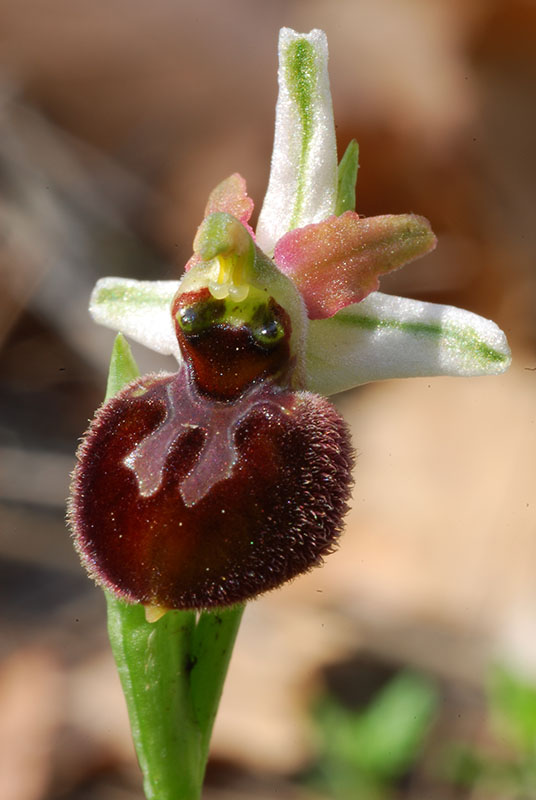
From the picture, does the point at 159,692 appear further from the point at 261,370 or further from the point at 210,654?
the point at 261,370

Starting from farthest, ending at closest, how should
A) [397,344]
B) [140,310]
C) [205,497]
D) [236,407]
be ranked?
1. [140,310]
2. [397,344]
3. [236,407]
4. [205,497]

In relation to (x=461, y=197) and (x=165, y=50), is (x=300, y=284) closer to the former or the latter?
(x=461, y=197)

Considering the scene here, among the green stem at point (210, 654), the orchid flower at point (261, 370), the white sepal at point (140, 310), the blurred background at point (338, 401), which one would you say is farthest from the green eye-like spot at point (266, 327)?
the blurred background at point (338, 401)

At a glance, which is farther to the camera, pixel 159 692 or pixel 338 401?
pixel 338 401

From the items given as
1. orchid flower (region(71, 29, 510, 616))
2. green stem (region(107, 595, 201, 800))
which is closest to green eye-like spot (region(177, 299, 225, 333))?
orchid flower (region(71, 29, 510, 616))

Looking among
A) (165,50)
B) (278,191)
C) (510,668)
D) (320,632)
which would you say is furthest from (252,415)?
(165,50)

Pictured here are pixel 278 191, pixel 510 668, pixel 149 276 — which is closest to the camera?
pixel 278 191

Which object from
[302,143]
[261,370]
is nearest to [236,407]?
[261,370]
